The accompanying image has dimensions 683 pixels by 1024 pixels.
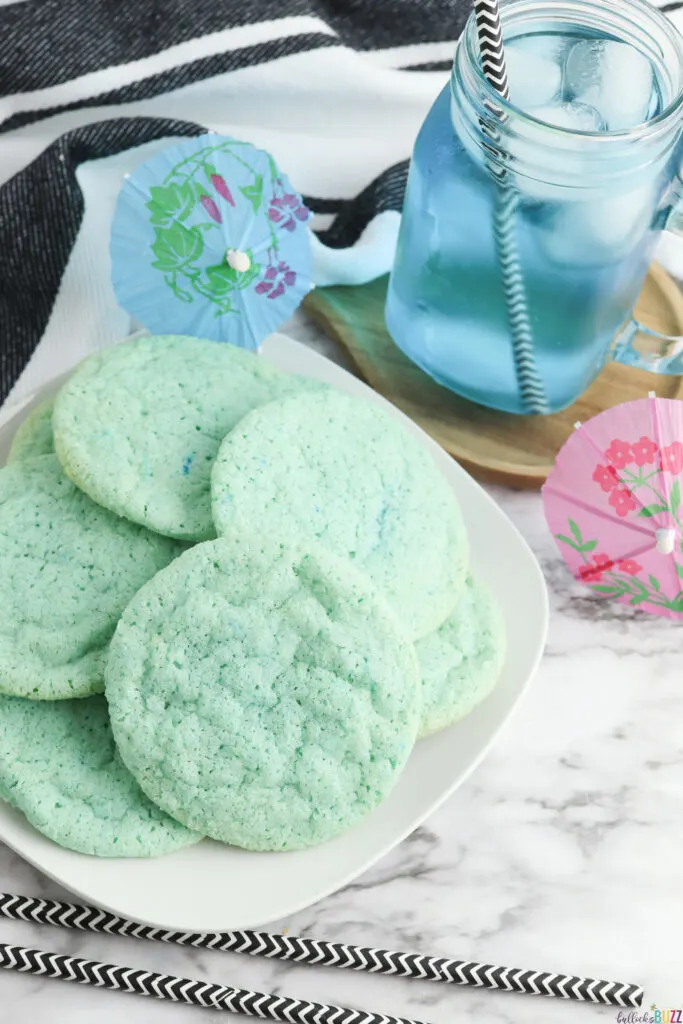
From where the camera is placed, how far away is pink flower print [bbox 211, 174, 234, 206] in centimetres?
104

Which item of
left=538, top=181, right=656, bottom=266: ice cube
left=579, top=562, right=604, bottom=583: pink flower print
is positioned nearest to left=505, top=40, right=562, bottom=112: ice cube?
left=538, top=181, right=656, bottom=266: ice cube

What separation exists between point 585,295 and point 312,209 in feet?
1.43

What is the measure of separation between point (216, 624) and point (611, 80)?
605 millimetres

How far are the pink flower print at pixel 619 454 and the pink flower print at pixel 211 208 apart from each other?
1.36 feet

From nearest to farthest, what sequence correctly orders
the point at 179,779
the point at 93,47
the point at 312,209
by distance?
the point at 179,779 → the point at 93,47 → the point at 312,209

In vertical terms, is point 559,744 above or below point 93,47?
below

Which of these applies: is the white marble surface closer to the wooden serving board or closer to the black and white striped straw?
the black and white striped straw

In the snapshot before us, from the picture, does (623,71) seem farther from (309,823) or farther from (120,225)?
(309,823)

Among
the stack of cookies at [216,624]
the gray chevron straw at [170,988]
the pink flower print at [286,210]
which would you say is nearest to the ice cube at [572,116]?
the pink flower print at [286,210]

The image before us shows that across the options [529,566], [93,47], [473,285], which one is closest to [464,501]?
[529,566]

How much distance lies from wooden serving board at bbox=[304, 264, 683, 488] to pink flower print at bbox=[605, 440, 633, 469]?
0.15m

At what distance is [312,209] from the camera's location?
4.46 ft

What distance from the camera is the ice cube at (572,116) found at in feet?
3.29

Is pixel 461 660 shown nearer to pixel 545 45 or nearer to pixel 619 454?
pixel 619 454
